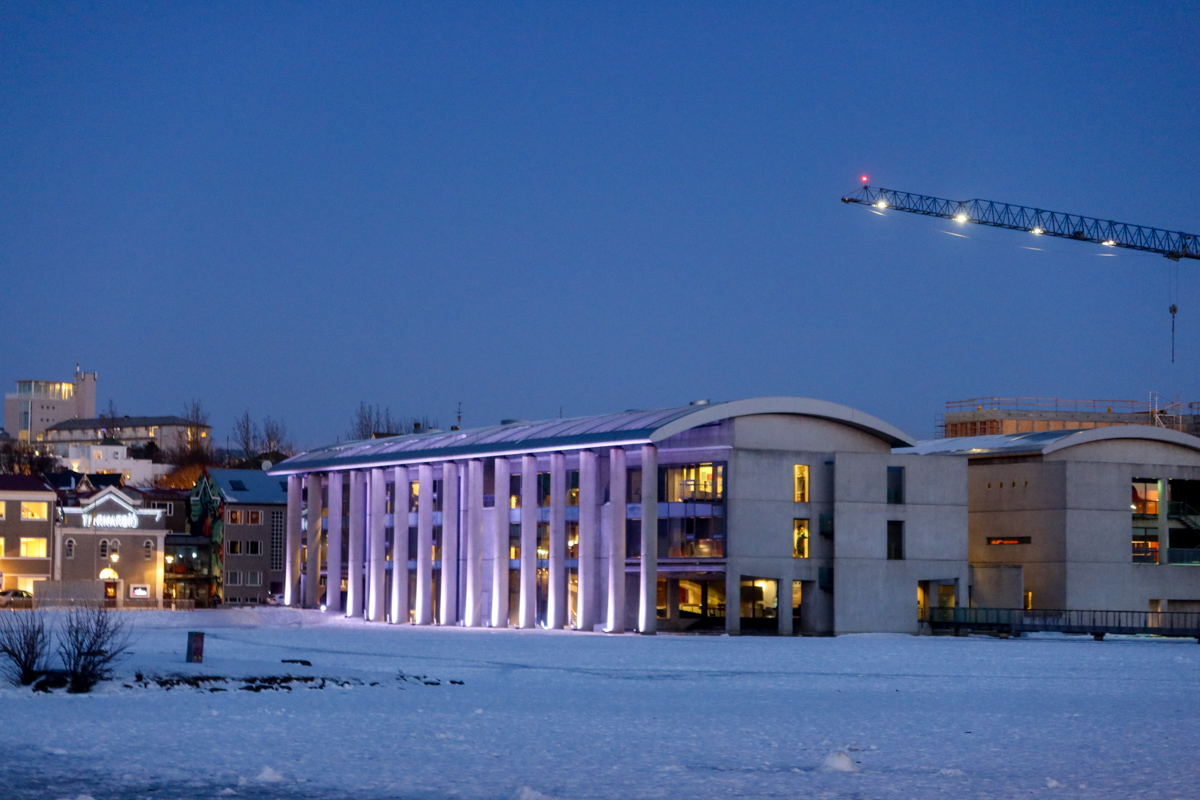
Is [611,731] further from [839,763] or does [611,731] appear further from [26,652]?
[26,652]

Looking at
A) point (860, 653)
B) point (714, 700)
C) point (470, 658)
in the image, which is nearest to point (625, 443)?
point (860, 653)

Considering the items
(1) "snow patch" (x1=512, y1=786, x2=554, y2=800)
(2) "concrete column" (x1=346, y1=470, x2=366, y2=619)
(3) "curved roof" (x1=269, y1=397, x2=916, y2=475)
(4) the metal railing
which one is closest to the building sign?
(2) "concrete column" (x1=346, y1=470, x2=366, y2=619)

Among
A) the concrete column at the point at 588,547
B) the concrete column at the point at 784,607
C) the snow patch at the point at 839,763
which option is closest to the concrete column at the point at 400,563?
the concrete column at the point at 588,547

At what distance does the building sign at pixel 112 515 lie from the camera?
99.1 m

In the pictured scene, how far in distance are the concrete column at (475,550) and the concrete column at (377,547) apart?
1112cm

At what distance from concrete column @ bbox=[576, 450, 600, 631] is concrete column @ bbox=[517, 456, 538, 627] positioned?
383cm

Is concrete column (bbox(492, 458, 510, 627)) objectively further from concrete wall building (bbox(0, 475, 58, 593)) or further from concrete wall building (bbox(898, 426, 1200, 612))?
concrete wall building (bbox(0, 475, 58, 593))

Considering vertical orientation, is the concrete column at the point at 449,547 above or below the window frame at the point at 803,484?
below

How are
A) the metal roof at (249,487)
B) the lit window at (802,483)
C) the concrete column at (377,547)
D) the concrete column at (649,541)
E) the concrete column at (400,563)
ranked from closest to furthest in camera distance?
the concrete column at (649,541)
the lit window at (802,483)
the concrete column at (400,563)
the concrete column at (377,547)
the metal roof at (249,487)

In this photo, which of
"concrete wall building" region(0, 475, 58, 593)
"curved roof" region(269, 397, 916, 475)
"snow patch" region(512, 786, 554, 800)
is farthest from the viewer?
"concrete wall building" region(0, 475, 58, 593)

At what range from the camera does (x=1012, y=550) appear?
8025 cm

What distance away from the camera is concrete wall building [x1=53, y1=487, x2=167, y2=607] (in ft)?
321

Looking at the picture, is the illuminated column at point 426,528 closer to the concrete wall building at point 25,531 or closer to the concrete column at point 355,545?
the concrete column at point 355,545

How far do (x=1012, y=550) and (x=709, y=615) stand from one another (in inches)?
734
